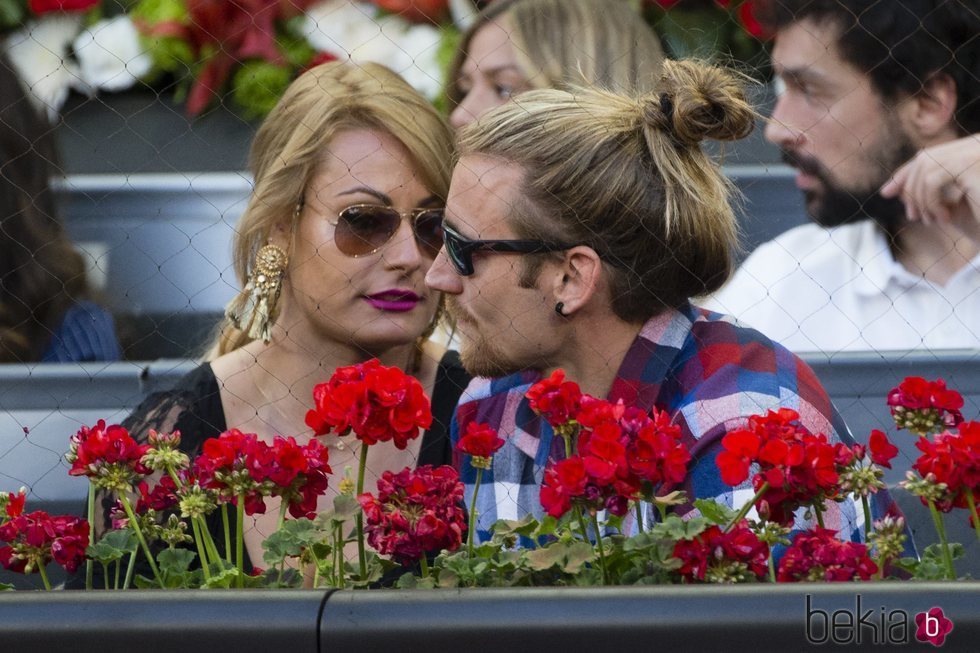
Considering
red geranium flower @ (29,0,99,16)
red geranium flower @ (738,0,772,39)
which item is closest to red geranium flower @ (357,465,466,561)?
red geranium flower @ (738,0,772,39)

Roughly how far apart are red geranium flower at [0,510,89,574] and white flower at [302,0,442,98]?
198 centimetres

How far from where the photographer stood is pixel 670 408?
1962mm

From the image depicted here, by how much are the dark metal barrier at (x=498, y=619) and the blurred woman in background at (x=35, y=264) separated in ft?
5.07

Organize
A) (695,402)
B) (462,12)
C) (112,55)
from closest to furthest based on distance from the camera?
1. (695,402)
2. (462,12)
3. (112,55)

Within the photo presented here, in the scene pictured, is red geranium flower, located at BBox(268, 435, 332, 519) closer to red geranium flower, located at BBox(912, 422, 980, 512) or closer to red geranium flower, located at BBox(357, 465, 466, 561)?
red geranium flower, located at BBox(357, 465, 466, 561)

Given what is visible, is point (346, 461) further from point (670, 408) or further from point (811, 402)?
point (811, 402)

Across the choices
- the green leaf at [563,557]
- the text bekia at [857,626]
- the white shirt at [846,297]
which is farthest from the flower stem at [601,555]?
the white shirt at [846,297]

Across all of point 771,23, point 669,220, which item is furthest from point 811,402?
point 771,23

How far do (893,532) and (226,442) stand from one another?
0.69 metres

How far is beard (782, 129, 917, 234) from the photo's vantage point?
2781 mm

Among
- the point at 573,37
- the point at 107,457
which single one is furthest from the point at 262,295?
the point at 107,457

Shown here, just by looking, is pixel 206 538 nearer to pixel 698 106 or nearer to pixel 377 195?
pixel 698 106

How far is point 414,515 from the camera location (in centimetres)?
150

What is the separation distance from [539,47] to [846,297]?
0.82 metres
